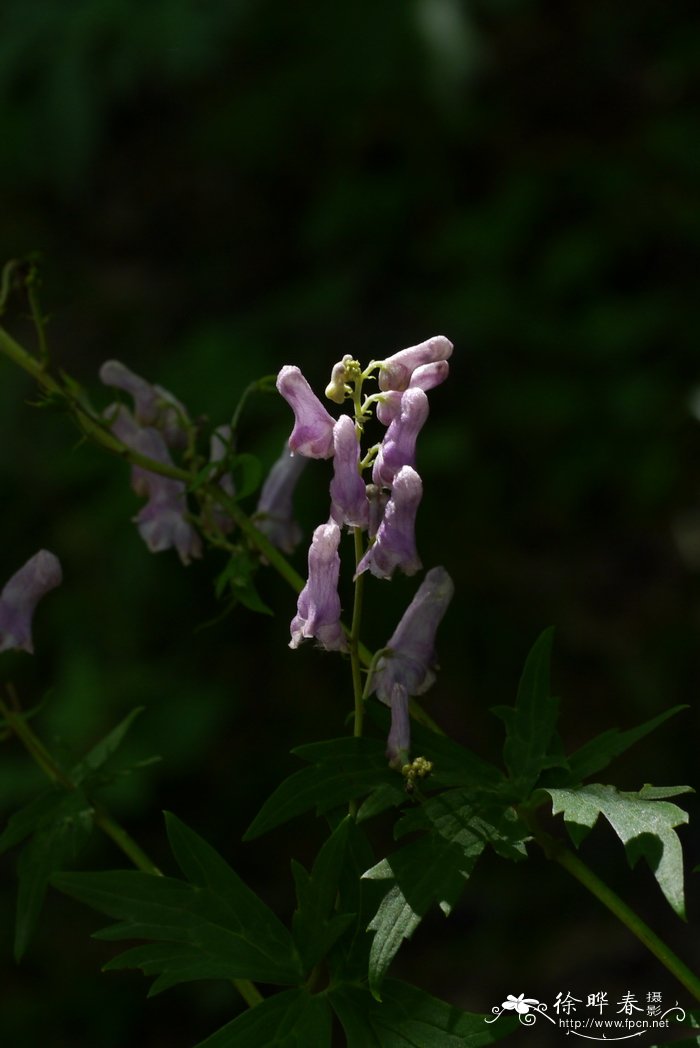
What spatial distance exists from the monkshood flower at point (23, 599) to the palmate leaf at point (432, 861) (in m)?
0.64

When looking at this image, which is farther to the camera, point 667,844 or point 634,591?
→ point 634,591

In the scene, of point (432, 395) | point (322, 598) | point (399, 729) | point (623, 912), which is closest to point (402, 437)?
point (322, 598)

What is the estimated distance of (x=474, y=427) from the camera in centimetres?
423

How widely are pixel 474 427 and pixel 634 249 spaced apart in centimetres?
93

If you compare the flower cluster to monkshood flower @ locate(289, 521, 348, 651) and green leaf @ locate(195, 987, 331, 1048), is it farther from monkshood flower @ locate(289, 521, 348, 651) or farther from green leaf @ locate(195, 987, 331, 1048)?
green leaf @ locate(195, 987, 331, 1048)

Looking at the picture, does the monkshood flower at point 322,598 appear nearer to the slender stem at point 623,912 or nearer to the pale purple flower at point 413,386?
the pale purple flower at point 413,386

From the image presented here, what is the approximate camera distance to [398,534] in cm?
126

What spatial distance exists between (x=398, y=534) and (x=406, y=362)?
0.20 meters

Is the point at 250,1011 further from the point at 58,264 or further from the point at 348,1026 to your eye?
the point at 58,264

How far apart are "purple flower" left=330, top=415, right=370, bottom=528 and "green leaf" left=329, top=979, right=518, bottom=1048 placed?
1.56 ft

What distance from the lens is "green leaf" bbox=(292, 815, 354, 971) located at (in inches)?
47.2

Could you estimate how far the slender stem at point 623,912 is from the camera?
1186 millimetres

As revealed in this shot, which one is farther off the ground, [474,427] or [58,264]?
[58,264]

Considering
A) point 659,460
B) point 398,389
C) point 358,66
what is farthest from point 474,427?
point 398,389
